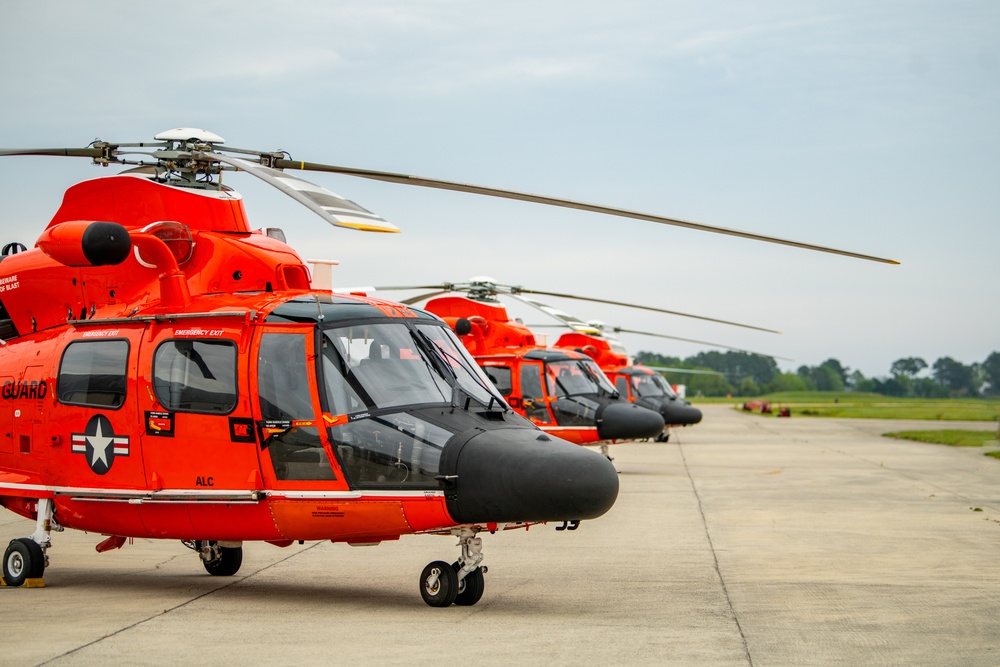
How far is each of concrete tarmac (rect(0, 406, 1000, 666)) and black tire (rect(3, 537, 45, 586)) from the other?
17cm

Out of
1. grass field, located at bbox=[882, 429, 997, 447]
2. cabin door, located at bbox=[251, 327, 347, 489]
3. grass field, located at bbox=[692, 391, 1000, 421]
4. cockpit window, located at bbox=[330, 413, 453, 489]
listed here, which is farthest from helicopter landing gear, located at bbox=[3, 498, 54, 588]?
grass field, located at bbox=[692, 391, 1000, 421]

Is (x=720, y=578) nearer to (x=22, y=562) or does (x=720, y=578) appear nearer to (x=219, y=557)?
(x=219, y=557)

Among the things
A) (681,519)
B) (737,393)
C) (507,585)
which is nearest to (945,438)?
(681,519)

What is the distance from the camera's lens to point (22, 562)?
31.1ft

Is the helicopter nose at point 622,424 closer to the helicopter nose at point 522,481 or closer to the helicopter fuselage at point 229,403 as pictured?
the helicopter fuselage at point 229,403

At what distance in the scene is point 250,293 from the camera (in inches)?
368

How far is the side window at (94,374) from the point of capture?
9336mm

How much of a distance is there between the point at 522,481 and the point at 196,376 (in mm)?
2815

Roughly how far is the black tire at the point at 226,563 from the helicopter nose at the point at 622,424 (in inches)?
482

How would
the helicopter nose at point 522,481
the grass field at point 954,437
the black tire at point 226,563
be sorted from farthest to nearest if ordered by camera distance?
the grass field at point 954,437, the black tire at point 226,563, the helicopter nose at point 522,481

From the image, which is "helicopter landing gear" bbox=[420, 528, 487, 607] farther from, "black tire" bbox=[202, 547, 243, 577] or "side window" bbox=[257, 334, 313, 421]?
"black tire" bbox=[202, 547, 243, 577]

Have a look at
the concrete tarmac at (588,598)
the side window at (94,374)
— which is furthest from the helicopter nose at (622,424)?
the side window at (94,374)

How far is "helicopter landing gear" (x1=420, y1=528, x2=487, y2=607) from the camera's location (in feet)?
27.0

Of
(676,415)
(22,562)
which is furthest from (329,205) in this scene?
(676,415)
